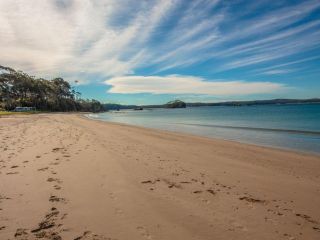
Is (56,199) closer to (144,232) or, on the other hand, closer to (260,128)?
(144,232)

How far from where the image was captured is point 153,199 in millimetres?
5715

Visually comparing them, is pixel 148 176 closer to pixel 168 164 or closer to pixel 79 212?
pixel 168 164

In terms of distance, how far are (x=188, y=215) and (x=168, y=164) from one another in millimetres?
4543

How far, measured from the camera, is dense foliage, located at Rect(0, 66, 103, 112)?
90875mm

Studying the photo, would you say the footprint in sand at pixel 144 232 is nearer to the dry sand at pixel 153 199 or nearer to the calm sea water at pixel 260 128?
the dry sand at pixel 153 199

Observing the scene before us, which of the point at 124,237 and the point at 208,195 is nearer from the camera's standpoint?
the point at 124,237

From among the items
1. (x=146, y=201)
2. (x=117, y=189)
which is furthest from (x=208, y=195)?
(x=117, y=189)

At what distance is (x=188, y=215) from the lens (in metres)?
4.91

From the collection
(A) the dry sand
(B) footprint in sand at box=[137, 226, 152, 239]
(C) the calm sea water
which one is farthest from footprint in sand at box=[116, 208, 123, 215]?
(C) the calm sea water

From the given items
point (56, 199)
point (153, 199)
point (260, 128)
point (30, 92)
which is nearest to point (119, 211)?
point (153, 199)

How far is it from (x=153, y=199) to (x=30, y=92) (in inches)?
4222

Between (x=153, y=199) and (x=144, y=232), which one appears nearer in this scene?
(x=144, y=232)

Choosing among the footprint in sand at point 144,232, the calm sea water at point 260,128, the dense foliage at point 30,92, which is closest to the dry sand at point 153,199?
the footprint in sand at point 144,232

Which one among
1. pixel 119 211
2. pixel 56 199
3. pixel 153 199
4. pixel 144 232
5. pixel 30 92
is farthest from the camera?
pixel 30 92
